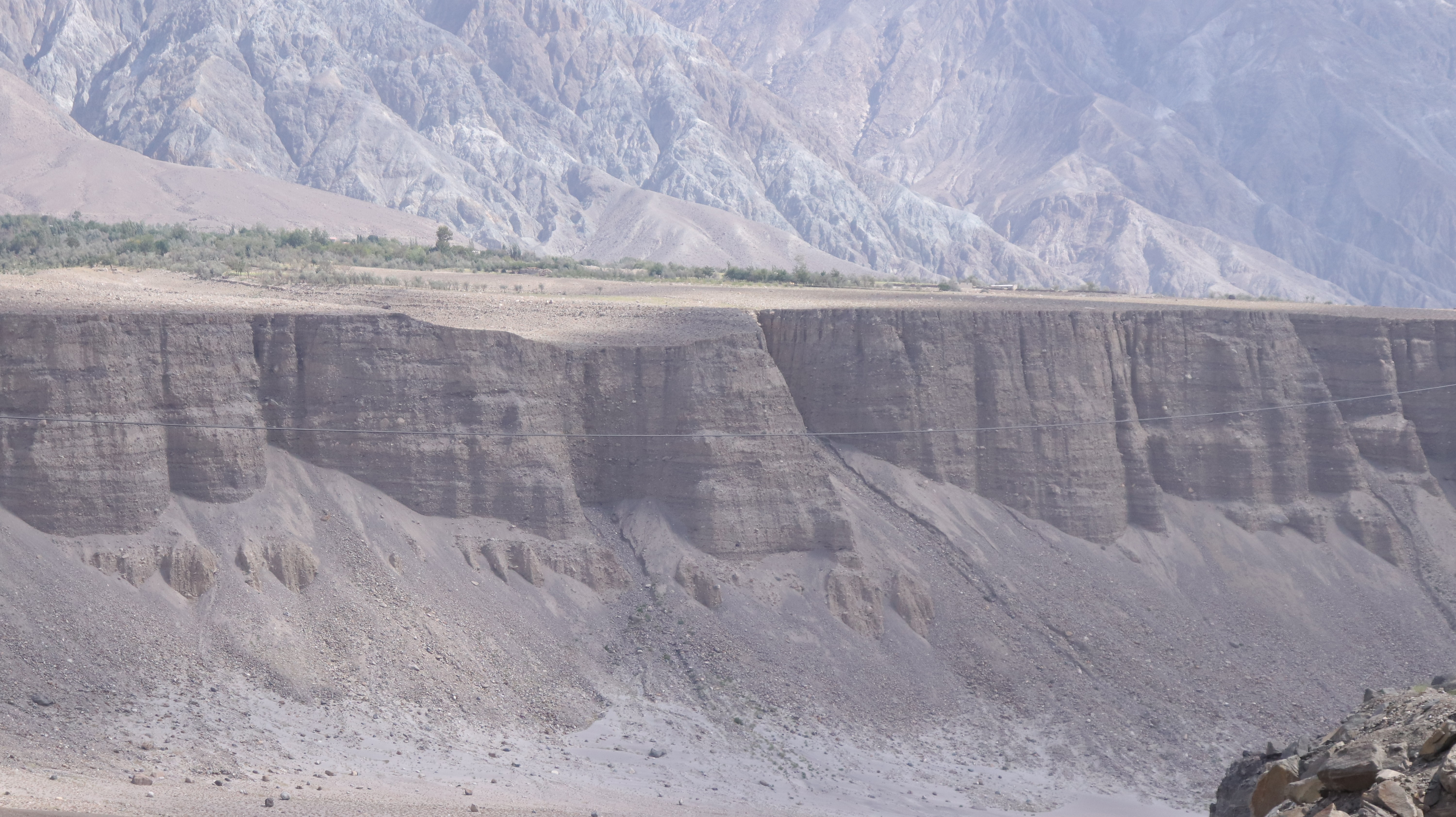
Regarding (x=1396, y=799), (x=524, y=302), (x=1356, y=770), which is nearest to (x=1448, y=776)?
(x=1396, y=799)

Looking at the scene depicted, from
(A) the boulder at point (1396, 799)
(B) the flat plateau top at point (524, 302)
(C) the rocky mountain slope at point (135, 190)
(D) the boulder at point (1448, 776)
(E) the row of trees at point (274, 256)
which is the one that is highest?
(C) the rocky mountain slope at point (135, 190)

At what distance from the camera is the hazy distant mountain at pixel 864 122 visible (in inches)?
4624

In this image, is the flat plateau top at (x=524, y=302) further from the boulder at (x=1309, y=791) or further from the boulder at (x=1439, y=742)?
the boulder at (x=1439, y=742)

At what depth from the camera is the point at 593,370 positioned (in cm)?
3247

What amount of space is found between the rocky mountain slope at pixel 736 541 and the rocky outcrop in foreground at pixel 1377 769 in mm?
12320

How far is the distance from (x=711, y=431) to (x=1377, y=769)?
20.8 m

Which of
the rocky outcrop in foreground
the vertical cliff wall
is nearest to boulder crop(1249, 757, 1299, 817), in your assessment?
the rocky outcrop in foreground

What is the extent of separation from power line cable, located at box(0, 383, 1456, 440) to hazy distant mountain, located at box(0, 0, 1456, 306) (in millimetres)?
73024

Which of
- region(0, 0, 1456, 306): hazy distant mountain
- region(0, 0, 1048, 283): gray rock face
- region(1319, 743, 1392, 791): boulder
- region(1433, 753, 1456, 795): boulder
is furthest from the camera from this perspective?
region(0, 0, 1456, 306): hazy distant mountain

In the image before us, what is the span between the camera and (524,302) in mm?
37031

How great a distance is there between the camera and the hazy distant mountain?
117 metres

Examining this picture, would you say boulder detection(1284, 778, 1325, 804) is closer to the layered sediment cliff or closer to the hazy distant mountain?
the layered sediment cliff

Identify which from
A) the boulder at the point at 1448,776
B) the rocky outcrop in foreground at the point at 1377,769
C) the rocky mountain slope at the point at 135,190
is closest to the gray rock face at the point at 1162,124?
the rocky mountain slope at the point at 135,190

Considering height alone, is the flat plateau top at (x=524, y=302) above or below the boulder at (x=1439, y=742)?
above
